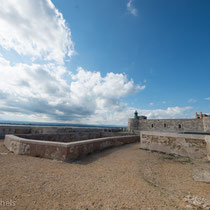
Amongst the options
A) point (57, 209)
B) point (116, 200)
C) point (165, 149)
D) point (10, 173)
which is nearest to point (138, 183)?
point (116, 200)

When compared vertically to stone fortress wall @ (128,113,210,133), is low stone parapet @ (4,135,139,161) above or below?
below

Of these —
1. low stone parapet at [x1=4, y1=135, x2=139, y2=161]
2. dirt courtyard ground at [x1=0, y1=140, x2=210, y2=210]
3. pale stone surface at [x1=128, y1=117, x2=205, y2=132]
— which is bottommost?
dirt courtyard ground at [x1=0, y1=140, x2=210, y2=210]

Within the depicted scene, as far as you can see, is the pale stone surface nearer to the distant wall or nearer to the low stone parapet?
the distant wall

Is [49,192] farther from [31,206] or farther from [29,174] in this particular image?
[29,174]

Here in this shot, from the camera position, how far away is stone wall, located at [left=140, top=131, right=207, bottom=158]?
554cm

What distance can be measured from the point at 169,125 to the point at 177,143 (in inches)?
731

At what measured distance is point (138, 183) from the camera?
3.11 meters

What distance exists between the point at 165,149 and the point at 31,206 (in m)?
6.70

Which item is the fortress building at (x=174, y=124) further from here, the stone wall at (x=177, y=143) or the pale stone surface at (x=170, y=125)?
the stone wall at (x=177, y=143)

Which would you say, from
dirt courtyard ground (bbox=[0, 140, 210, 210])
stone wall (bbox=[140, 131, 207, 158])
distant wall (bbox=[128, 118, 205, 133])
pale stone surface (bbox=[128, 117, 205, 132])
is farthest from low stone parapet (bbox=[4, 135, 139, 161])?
pale stone surface (bbox=[128, 117, 205, 132])

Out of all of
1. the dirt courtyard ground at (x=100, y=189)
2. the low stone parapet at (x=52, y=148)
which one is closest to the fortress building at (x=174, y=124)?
the low stone parapet at (x=52, y=148)

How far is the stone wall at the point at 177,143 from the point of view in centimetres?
554

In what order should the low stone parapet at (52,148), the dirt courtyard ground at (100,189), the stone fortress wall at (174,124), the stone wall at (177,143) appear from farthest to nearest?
the stone fortress wall at (174,124) < the stone wall at (177,143) < the low stone parapet at (52,148) < the dirt courtyard ground at (100,189)

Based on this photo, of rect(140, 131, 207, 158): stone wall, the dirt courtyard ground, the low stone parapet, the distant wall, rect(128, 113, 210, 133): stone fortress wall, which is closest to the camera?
the dirt courtyard ground
